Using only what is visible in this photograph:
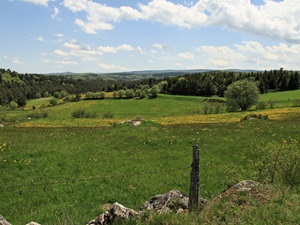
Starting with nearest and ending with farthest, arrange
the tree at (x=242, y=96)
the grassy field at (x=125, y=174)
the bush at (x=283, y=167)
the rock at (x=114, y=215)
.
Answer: the rock at (x=114, y=215) < the grassy field at (x=125, y=174) < the bush at (x=283, y=167) < the tree at (x=242, y=96)

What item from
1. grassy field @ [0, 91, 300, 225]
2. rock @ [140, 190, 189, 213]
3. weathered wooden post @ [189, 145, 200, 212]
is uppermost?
weathered wooden post @ [189, 145, 200, 212]

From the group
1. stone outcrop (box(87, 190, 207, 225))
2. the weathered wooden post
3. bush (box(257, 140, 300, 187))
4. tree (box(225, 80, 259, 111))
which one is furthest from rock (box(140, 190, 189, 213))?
tree (box(225, 80, 259, 111))

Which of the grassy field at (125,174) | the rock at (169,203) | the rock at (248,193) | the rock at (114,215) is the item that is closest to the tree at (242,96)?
the grassy field at (125,174)

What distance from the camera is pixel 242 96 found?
79.4 m

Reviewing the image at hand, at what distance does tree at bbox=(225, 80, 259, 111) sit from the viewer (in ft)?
258

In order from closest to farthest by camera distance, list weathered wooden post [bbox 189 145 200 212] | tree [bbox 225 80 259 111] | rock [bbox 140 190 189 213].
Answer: weathered wooden post [bbox 189 145 200 212] → rock [bbox 140 190 189 213] → tree [bbox 225 80 259 111]

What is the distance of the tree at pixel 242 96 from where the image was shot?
258 feet

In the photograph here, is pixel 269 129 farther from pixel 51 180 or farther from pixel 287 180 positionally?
pixel 51 180

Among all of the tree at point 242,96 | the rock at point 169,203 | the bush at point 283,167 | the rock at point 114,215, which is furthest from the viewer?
the tree at point 242,96

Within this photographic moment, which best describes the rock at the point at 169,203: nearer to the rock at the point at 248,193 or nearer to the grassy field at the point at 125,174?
the grassy field at the point at 125,174

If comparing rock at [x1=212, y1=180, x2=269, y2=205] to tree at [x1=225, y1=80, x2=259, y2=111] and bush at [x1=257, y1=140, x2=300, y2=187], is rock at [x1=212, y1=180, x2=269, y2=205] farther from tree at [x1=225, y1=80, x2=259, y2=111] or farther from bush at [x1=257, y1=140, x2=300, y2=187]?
tree at [x1=225, y1=80, x2=259, y2=111]

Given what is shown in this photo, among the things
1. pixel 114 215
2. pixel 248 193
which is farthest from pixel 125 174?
pixel 248 193

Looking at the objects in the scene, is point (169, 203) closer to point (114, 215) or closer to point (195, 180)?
point (195, 180)

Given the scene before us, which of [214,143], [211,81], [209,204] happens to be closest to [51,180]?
[209,204]
